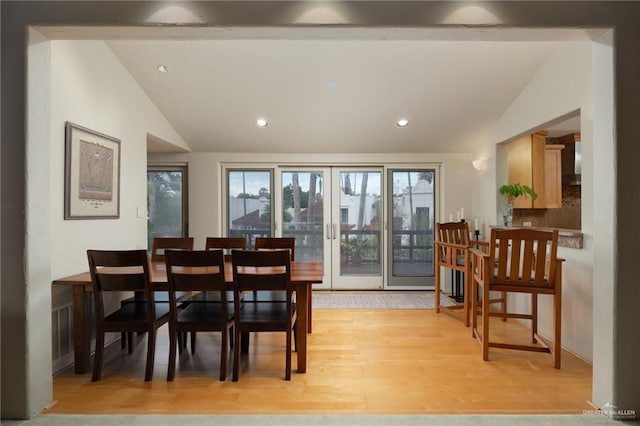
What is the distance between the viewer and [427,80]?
3.75 metres

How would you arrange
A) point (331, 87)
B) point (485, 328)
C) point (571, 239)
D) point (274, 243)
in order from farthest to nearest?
point (331, 87) → point (274, 243) → point (571, 239) → point (485, 328)

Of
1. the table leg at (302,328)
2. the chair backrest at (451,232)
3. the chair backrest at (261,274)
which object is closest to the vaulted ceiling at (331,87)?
the chair backrest at (451,232)

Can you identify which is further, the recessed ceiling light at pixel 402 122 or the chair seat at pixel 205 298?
the recessed ceiling light at pixel 402 122

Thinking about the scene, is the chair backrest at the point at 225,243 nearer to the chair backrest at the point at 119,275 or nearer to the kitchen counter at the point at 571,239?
the chair backrest at the point at 119,275

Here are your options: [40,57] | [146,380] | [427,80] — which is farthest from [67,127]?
[427,80]

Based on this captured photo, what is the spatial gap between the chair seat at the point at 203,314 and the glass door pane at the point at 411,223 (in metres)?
3.10

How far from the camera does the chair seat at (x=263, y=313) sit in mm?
2564

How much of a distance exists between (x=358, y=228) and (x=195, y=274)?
10.6 feet

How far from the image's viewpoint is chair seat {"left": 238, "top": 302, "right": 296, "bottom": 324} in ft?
8.41

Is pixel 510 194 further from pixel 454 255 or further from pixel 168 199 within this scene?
pixel 168 199

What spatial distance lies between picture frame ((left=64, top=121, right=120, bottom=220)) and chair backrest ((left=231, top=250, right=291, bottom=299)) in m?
1.42

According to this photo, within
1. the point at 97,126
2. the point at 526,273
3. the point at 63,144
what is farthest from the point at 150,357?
the point at 526,273

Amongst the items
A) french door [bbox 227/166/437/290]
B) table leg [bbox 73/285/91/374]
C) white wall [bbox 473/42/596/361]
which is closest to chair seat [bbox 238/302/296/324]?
table leg [bbox 73/285/91/374]

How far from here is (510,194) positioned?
406 centimetres
